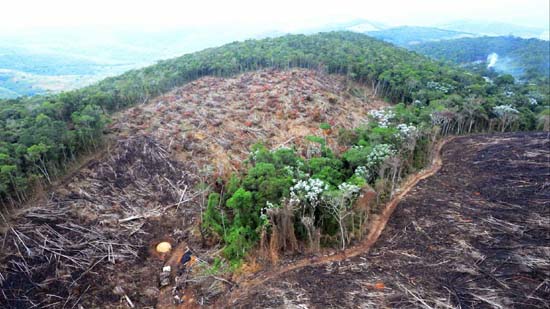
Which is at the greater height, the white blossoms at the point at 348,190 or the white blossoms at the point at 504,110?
the white blossoms at the point at 504,110

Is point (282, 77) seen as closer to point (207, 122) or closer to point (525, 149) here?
point (207, 122)

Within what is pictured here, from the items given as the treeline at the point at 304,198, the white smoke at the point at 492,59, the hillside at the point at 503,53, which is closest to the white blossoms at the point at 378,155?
the treeline at the point at 304,198

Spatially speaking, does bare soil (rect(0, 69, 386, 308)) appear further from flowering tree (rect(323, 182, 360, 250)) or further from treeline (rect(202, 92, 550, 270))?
flowering tree (rect(323, 182, 360, 250))

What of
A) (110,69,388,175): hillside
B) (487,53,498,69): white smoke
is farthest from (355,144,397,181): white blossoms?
(487,53,498,69): white smoke

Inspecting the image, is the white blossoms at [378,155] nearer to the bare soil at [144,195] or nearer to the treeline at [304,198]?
the treeline at [304,198]

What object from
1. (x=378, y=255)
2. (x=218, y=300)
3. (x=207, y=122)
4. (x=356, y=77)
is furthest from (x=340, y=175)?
(x=356, y=77)

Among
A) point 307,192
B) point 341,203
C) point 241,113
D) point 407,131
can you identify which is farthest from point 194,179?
point 407,131
